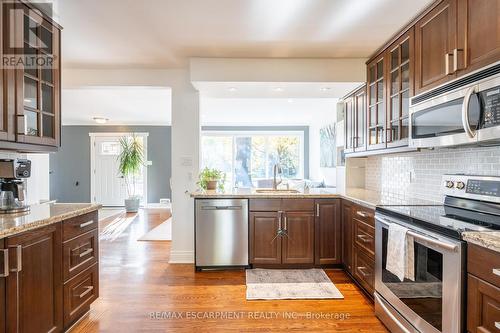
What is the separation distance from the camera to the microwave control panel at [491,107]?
153 cm

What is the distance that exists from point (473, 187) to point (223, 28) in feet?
7.55

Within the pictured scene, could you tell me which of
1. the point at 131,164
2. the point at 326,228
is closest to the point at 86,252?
the point at 326,228

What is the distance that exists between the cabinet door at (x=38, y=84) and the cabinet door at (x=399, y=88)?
286 centimetres

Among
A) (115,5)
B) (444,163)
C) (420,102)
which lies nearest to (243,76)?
(115,5)

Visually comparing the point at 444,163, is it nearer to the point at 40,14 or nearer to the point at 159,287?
the point at 159,287

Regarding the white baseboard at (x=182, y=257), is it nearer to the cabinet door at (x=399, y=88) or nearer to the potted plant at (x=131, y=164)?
the cabinet door at (x=399, y=88)

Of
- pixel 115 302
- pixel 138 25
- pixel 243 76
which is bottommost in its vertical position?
pixel 115 302

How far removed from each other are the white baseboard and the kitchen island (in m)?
1.28

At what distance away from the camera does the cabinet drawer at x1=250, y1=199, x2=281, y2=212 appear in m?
3.35

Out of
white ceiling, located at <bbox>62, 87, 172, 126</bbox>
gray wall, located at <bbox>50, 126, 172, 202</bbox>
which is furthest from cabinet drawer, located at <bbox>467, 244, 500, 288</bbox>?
gray wall, located at <bbox>50, 126, 172, 202</bbox>

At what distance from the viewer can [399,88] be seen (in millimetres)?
2551

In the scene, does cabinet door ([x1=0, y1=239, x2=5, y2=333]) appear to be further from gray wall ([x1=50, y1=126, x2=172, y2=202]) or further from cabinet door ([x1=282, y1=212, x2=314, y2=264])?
gray wall ([x1=50, y1=126, x2=172, y2=202])

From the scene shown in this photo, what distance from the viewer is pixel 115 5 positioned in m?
2.25

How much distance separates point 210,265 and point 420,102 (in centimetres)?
263
